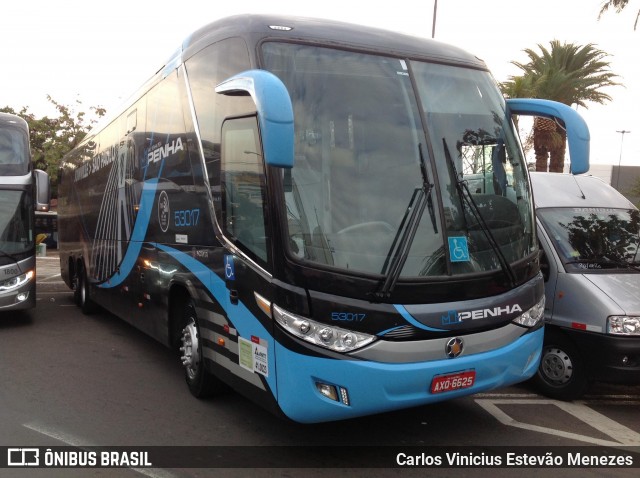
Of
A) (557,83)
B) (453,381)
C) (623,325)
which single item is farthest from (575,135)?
(557,83)

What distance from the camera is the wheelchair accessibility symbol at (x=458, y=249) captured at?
4.44 metres

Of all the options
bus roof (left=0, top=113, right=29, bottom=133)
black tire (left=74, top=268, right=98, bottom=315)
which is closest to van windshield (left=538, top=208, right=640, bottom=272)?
black tire (left=74, top=268, right=98, bottom=315)

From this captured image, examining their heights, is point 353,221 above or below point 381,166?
below

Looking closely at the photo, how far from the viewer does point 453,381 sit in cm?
441

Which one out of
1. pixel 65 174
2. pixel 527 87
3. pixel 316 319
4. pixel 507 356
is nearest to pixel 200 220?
pixel 316 319

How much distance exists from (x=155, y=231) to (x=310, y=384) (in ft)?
11.6

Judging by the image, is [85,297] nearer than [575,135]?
No

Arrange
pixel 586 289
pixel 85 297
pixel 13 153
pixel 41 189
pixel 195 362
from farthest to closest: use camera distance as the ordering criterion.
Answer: pixel 85 297, pixel 41 189, pixel 13 153, pixel 586 289, pixel 195 362

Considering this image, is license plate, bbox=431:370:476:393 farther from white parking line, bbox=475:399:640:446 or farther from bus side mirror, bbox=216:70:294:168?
bus side mirror, bbox=216:70:294:168

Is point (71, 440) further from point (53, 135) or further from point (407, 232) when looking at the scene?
point (53, 135)

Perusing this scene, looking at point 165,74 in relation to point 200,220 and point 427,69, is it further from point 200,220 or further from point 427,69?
point 427,69

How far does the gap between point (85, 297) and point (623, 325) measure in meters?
9.20

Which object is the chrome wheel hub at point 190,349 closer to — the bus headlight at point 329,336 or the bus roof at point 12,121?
the bus headlight at point 329,336

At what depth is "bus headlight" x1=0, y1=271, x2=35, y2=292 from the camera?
9.46m
